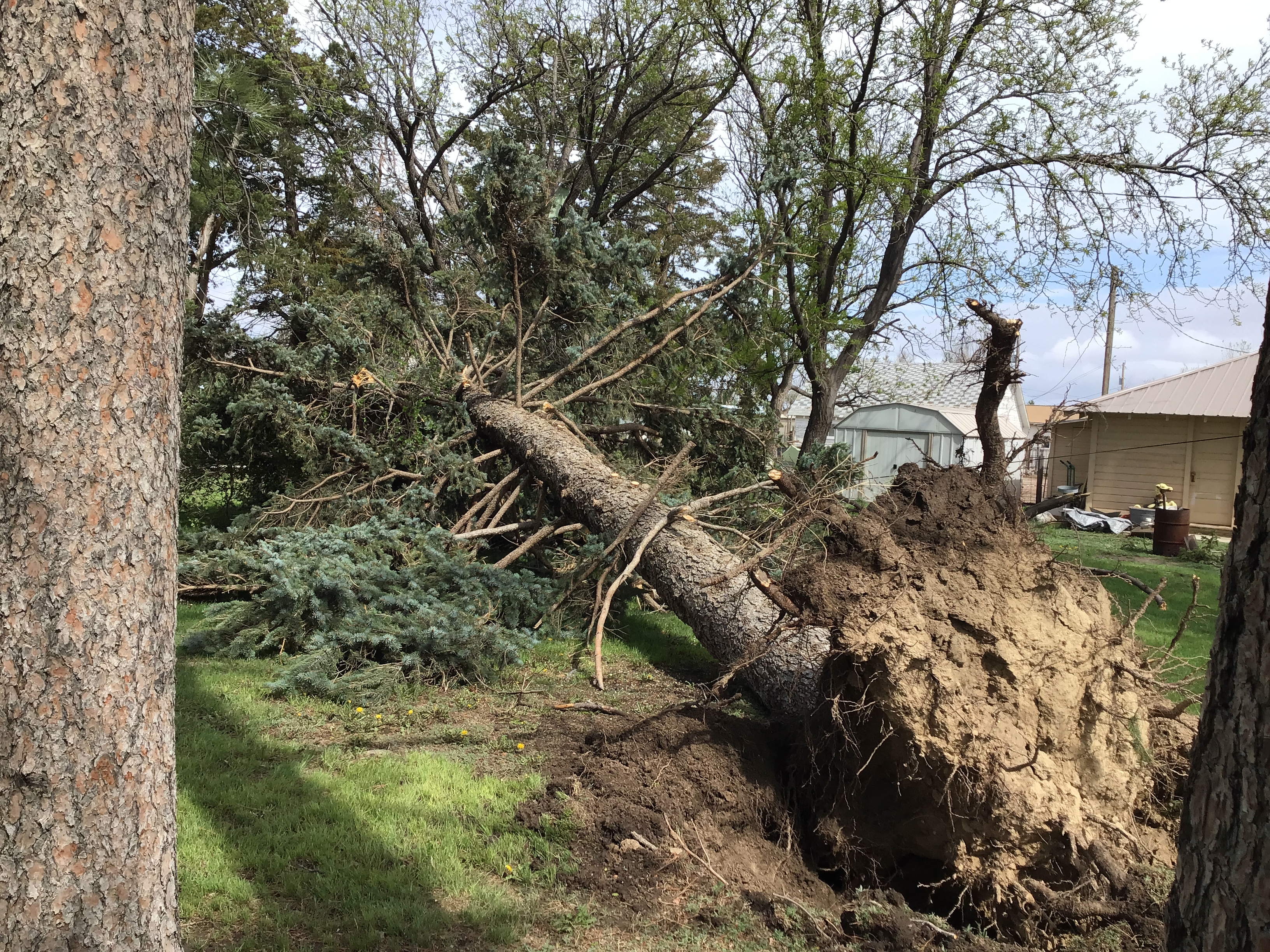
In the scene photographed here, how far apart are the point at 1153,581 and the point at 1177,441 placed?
8.33 meters

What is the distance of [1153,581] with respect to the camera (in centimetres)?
1015

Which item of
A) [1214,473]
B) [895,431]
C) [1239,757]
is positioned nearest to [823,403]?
[1239,757]

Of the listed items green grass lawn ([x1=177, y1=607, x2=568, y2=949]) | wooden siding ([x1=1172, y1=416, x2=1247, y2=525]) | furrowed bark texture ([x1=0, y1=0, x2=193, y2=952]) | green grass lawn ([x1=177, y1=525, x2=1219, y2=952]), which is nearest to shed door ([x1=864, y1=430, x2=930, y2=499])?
wooden siding ([x1=1172, y1=416, x2=1247, y2=525])

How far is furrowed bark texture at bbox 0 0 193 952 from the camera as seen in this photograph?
1741 mm

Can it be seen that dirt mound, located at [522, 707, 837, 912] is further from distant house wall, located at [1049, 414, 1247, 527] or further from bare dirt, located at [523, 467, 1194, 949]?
distant house wall, located at [1049, 414, 1247, 527]

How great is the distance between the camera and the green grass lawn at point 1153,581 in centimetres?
435

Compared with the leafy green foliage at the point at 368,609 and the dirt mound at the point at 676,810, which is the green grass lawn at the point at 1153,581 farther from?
the leafy green foliage at the point at 368,609

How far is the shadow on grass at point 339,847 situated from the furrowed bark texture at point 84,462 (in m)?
0.84

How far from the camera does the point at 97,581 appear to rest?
1812 millimetres

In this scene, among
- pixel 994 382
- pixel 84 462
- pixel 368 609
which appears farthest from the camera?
pixel 368 609

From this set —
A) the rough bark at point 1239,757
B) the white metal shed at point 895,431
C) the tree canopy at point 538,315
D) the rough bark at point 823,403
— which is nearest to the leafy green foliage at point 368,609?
the tree canopy at point 538,315

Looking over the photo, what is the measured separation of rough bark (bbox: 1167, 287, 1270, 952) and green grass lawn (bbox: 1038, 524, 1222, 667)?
2335 millimetres

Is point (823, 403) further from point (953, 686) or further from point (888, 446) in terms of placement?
point (888, 446)

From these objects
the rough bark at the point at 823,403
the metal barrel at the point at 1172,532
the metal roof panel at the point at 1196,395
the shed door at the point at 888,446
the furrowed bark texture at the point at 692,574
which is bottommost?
the furrowed bark texture at the point at 692,574
